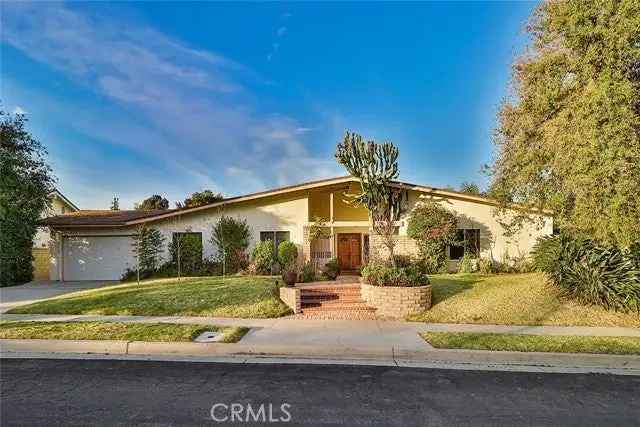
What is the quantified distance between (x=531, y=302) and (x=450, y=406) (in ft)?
24.3

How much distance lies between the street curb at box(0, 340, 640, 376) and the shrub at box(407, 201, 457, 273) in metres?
10.4

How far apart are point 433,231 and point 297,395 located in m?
13.2

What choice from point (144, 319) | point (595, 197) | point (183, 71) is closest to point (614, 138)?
point (595, 197)

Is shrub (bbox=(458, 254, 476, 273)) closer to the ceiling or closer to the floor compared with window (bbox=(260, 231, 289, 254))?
closer to the floor

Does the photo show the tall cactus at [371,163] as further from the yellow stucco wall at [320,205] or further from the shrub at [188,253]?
the shrub at [188,253]

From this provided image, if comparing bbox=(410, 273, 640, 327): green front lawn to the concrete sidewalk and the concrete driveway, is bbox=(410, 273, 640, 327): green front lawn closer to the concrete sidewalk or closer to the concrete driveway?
the concrete sidewalk

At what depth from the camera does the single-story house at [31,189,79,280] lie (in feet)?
64.8

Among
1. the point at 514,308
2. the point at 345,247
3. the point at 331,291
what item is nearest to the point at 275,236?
the point at 345,247

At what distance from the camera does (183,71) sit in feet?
50.8

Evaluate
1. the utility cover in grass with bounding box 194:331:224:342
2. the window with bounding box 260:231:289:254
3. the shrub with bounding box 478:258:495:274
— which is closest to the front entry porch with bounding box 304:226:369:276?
the window with bounding box 260:231:289:254

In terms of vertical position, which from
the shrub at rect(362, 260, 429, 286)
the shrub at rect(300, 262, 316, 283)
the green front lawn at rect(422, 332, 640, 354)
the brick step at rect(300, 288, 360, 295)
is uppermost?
the shrub at rect(362, 260, 429, 286)

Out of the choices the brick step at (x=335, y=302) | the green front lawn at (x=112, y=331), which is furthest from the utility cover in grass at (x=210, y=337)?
the brick step at (x=335, y=302)

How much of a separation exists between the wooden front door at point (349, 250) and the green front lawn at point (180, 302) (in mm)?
6543

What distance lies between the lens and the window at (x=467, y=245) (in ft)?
58.9
